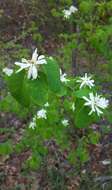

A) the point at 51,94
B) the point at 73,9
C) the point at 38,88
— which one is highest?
the point at 73,9

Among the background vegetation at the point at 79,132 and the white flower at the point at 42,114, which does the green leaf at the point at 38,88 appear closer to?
the white flower at the point at 42,114

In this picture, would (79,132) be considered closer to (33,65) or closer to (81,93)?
(81,93)

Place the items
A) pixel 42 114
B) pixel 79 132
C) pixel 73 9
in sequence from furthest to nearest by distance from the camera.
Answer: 1. pixel 73 9
2. pixel 79 132
3. pixel 42 114

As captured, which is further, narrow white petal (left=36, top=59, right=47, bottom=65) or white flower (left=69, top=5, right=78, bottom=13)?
white flower (left=69, top=5, right=78, bottom=13)

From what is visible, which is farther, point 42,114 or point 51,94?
point 42,114

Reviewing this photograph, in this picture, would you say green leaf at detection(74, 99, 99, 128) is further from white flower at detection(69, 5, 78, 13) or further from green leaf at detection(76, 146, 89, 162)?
white flower at detection(69, 5, 78, 13)

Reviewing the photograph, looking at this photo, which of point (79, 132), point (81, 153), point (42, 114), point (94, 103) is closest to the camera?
point (94, 103)

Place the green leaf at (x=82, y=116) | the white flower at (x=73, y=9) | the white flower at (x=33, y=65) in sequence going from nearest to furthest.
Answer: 1. the white flower at (x=33, y=65)
2. the green leaf at (x=82, y=116)
3. the white flower at (x=73, y=9)

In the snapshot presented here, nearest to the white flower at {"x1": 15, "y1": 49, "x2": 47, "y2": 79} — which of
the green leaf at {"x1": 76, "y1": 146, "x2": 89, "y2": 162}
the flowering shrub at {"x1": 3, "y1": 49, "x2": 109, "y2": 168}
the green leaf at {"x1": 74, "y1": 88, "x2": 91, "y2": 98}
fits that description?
the flowering shrub at {"x1": 3, "y1": 49, "x2": 109, "y2": 168}

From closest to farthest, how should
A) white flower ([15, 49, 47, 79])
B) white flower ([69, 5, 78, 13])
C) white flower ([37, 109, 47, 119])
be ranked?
white flower ([15, 49, 47, 79]) < white flower ([37, 109, 47, 119]) < white flower ([69, 5, 78, 13])

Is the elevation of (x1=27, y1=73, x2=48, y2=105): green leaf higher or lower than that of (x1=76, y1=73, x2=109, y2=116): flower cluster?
lower

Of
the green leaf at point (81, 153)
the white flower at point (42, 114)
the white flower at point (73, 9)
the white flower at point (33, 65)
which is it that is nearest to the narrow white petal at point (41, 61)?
the white flower at point (33, 65)

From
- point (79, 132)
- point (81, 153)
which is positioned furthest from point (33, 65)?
point (79, 132)
